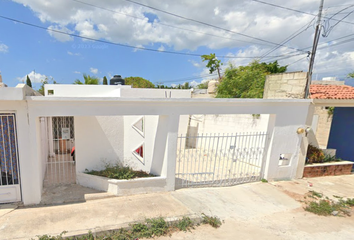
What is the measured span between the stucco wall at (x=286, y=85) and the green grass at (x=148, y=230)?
5.60 meters

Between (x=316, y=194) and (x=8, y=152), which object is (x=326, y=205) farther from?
(x=8, y=152)

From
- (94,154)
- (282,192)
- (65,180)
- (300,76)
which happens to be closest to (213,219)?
(282,192)

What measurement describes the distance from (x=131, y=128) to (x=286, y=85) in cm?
631

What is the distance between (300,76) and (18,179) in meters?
9.17

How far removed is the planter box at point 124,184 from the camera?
192 inches

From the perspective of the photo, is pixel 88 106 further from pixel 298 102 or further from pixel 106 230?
pixel 298 102

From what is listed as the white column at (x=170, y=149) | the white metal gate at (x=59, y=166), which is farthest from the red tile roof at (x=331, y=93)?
the white metal gate at (x=59, y=166)

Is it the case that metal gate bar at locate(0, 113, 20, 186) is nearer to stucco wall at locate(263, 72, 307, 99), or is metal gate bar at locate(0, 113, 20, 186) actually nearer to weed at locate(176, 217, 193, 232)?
weed at locate(176, 217, 193, 232)

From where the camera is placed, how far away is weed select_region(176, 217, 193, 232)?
12.7 feet

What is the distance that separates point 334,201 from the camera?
5379 mm

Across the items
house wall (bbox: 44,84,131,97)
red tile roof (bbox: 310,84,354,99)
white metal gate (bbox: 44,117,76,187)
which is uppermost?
red tile roof (bbox: 310,84,354,99)

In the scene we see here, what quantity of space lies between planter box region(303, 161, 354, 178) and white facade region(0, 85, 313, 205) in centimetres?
53

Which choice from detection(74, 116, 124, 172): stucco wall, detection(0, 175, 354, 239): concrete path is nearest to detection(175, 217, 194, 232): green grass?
detection(0, 175, 354, 239): concrete path

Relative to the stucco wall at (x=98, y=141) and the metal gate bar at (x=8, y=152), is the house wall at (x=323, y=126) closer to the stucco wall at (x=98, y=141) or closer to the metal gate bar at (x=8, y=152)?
the stucco wall at (x=98, y=141)
